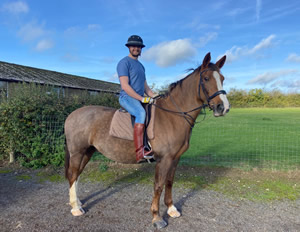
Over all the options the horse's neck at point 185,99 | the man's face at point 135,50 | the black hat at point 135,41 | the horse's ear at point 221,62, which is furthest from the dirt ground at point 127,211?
the black hat at point 135,41

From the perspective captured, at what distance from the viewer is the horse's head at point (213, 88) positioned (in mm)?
2979

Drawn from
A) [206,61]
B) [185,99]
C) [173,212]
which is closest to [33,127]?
[173,212]

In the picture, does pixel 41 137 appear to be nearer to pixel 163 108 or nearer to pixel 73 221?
pixel 73 221

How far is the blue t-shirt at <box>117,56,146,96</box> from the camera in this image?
11.4 feet

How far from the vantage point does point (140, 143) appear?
334cm

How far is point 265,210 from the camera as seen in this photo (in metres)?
3.81

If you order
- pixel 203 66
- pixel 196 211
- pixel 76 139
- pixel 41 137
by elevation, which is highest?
pixel 203 66

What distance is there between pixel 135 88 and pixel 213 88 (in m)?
1.33

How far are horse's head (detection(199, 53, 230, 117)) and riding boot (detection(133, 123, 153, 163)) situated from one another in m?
1.11

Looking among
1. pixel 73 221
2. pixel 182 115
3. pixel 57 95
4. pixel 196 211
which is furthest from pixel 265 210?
pixel 57 95

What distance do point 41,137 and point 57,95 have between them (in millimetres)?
1486

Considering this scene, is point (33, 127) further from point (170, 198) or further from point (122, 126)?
point (170, 198)

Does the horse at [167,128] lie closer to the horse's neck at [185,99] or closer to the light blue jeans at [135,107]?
the horse's neck at [185,99]

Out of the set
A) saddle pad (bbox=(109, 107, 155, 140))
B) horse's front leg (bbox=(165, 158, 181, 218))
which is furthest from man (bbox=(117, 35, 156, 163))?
→ horse's front leg (bbox=(165, 158, 181, 218))
